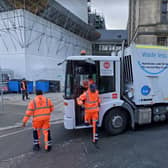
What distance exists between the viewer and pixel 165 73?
5191 millimetres

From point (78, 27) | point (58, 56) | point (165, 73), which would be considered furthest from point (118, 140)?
point (78, 27)

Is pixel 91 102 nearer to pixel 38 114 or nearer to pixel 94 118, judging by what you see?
pixel 94 118

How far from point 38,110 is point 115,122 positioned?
8.17 feet

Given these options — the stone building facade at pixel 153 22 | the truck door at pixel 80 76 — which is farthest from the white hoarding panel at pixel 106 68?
the stone building facade at pixel 153 22

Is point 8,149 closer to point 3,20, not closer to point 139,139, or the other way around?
point 139,139

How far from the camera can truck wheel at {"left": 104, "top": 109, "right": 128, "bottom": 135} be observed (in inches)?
186

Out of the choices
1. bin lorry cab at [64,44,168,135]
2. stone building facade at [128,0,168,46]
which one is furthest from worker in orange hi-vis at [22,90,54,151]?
stone building facade at [128,0,168,46]

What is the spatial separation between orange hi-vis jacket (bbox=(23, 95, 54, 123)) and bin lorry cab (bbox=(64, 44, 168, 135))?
706 millimetres

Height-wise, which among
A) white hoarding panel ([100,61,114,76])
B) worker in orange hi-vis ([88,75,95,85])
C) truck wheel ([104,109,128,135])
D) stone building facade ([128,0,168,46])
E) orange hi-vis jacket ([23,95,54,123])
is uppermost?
stone building facade ([128,0,168,46])

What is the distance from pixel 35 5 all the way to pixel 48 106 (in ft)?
58.7

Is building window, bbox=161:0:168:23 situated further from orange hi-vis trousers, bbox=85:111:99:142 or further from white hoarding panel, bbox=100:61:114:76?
orange hi-vis trousers, bbox=85:111:99:142

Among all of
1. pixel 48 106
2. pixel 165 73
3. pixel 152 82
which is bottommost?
pixel 48 106

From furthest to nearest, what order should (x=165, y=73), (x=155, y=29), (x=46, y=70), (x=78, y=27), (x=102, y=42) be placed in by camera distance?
1. (x=102, y=42)
2. (x=78, y=27)
3. (x=155, y=29)
4. (x=46, y=70)
5. (x=165, y=73)

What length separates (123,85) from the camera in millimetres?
5000
